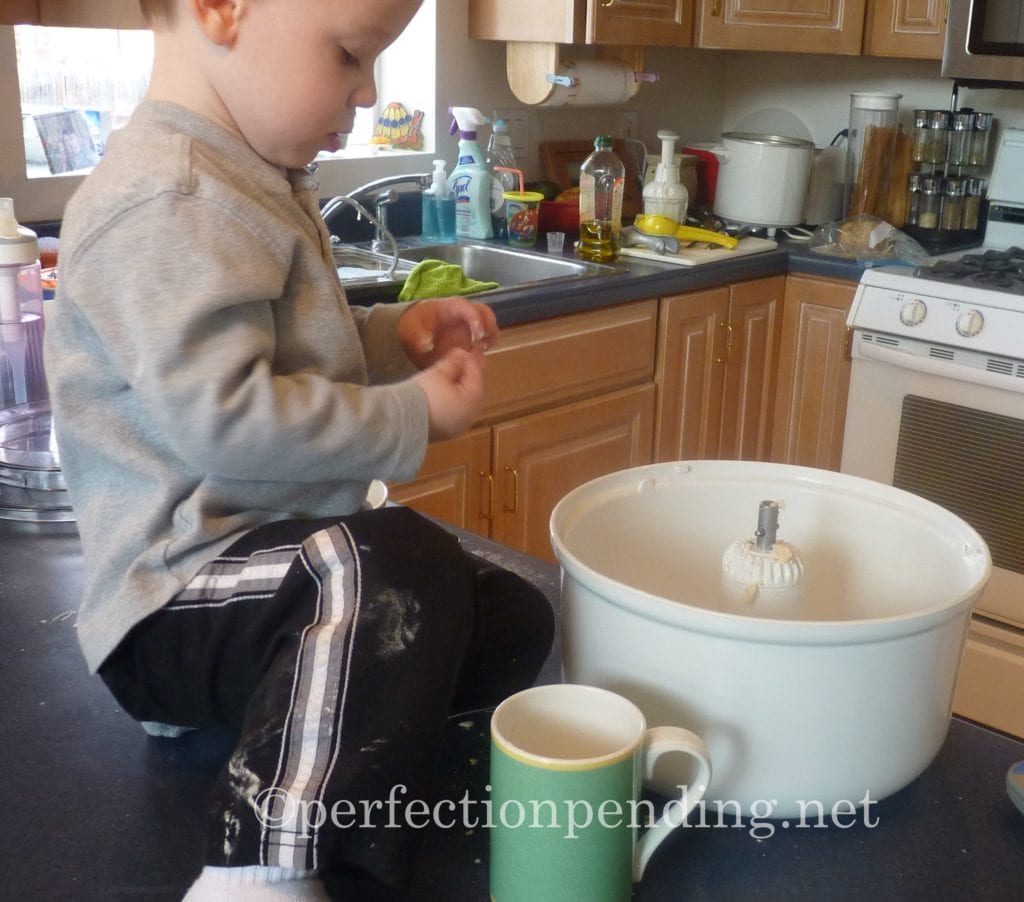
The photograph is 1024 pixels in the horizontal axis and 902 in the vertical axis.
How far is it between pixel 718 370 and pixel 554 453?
498 millimetres

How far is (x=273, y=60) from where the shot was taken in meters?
0.67

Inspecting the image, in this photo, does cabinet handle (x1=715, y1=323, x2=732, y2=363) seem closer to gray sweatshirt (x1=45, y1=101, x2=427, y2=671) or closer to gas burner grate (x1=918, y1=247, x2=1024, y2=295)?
gas burner grate (x1=918, y1=247, x2=1024, y2=295)

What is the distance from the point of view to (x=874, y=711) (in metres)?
0.58

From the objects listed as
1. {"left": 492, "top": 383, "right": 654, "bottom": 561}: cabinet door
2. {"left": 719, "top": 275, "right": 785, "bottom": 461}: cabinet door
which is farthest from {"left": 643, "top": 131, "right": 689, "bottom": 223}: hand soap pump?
{"left": 492, "top": 383, "right": 654, "bottom": 561}: cabinet door

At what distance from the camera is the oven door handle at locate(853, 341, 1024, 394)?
2127 mm

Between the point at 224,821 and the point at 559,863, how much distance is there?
0.16 meters

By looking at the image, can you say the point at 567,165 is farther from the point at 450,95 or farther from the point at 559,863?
the point at 559,863

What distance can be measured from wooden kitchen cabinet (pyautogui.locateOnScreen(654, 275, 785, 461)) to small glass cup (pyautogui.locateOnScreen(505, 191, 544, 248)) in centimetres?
35

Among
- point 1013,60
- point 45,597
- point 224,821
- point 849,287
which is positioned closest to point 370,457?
point 224,821

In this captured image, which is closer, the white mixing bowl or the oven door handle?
the white mixing bowl

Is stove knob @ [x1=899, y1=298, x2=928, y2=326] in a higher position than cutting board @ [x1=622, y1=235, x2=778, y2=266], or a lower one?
lower

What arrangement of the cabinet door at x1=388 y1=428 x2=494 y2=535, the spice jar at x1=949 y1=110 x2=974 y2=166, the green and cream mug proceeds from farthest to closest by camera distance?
1. the spice jar at x1=949 y1=110 x2=974 y2=166
2. the cabinet door at x1=388 y1=428 x2=494 y2=535
3. the green and cream mug

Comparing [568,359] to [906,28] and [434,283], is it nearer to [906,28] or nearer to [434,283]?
[434,283]

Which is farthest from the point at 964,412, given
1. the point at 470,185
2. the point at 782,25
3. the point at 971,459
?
the point at 470,185
